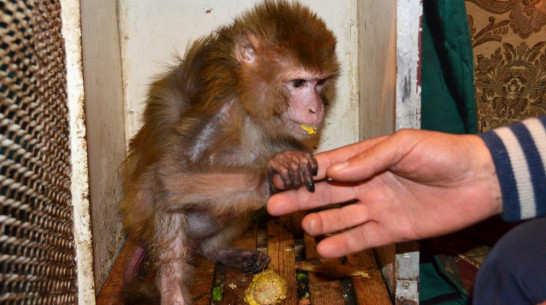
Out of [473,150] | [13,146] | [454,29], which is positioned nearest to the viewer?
[13,146]

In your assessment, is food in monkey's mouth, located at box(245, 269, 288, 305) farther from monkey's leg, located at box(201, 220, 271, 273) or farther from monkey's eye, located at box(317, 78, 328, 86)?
monkey's eye, located at box(317, 78, 328, 86)

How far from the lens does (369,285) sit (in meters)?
2.78

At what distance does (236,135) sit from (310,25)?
0.63 metres

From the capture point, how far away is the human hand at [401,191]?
1849 mm

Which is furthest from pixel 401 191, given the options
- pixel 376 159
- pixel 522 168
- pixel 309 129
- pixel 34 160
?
pixel 34 160

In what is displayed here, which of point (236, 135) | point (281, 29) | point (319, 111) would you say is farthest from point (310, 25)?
point (236, 135)

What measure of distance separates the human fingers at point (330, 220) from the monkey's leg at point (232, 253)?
971 millimetres

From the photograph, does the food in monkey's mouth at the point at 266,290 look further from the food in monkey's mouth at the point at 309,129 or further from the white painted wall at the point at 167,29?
the white painted wall at the point at 167,29

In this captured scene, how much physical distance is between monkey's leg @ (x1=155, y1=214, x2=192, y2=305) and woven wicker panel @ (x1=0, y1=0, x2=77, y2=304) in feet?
2.41

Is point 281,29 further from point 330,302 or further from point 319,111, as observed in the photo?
point 330,302

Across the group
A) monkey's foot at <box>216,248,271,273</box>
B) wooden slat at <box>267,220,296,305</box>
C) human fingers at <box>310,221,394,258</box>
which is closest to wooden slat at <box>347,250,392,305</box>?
wooden slat at <box>267,220,296,305</box>

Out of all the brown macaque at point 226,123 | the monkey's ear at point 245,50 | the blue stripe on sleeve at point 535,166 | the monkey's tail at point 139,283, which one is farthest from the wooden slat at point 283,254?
the blue stripe on sleeve at point 535,166

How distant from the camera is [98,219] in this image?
2.91m

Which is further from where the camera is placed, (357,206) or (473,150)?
(357,206)
